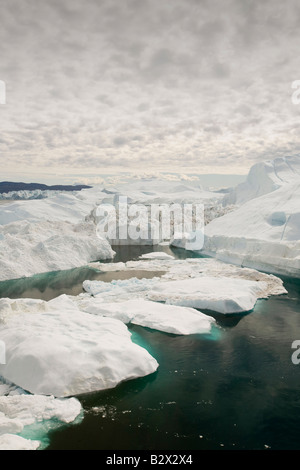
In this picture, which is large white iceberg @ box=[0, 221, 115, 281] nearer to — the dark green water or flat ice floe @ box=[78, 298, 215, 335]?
flat ice floe @ box=[78, 298, 215, 335]

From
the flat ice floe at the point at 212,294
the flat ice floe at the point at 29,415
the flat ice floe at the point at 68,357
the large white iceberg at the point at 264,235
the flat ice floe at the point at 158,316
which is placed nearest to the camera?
the flat ice floe at the point at 29,415

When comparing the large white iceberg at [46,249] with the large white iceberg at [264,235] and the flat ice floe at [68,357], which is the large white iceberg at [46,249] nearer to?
the large white iceberg at [264,235]

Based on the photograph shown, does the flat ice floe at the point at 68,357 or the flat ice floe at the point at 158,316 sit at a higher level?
the flat ice floe at the point at 68,357

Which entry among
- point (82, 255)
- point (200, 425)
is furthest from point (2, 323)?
point (82, 255)

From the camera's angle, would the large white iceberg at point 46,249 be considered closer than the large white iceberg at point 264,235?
Yes

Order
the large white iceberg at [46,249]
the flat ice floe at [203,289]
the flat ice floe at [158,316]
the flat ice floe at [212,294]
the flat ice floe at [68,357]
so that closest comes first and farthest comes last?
the flat ice floe at [68,357] → the flat ice floe at [158,316] → the flat ice floe at [212,294] → the flat ice floe at [203,289] → the large white iceberg at [46,249]

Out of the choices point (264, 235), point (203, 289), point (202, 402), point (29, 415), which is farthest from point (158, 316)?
point (264, 235)

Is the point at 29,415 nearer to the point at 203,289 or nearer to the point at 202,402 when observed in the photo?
the point at 202,402

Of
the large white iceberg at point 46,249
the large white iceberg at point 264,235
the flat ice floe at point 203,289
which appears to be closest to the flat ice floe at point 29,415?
the flat ice floe at point 203,289

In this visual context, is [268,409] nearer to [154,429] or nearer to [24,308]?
[154,429]
